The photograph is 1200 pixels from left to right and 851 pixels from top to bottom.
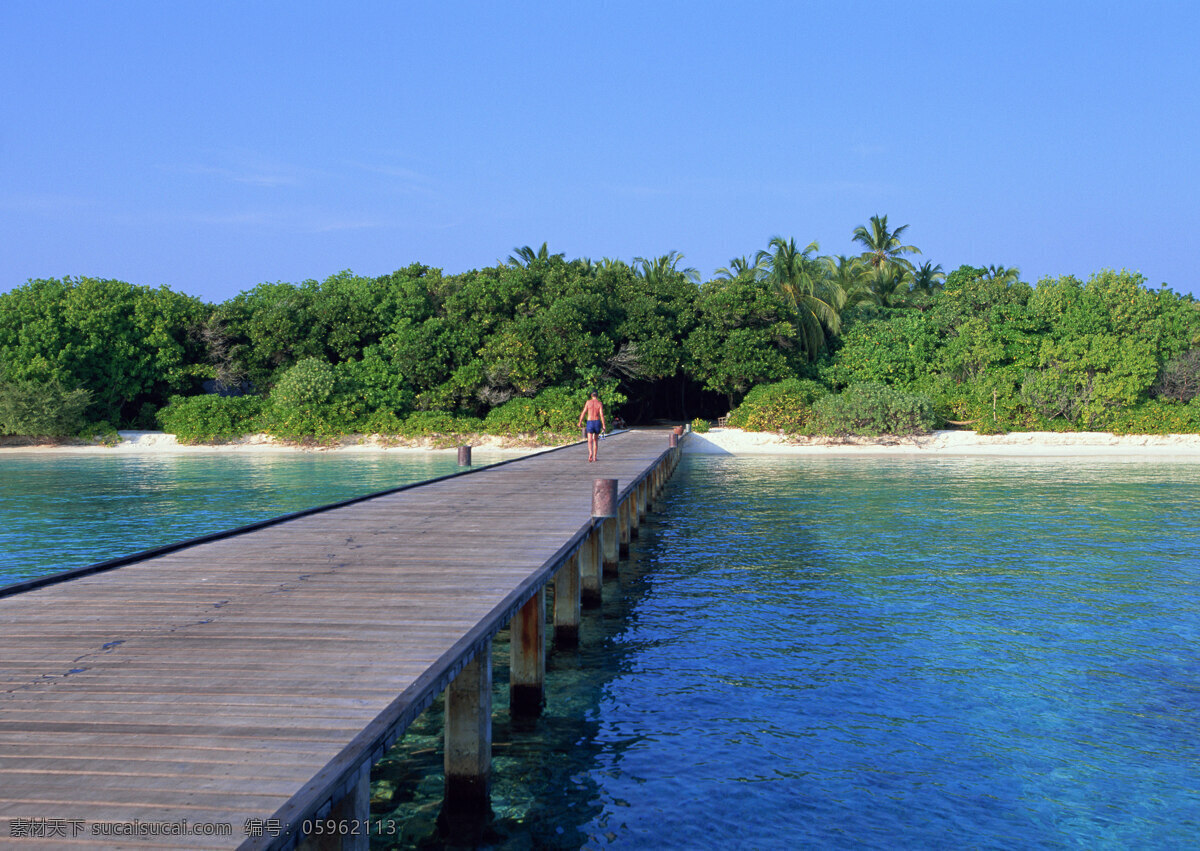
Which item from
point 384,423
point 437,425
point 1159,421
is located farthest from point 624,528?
point 1159,421

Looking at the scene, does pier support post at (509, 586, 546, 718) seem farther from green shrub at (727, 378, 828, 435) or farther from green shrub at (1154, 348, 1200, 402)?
green shrub at (1154, 348, 1200, 402)

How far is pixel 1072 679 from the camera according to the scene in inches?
361

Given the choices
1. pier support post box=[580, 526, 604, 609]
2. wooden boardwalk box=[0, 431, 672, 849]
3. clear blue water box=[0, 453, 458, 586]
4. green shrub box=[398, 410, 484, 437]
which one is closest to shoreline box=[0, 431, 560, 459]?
green shrub box=[398, 410, 484, 437]

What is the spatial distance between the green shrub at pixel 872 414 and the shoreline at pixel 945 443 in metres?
0.44

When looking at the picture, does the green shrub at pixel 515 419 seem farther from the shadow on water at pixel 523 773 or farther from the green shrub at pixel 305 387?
the shadow on water at pixel 523 773

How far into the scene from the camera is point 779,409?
41.6 metres

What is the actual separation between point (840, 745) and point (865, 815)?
1182mm

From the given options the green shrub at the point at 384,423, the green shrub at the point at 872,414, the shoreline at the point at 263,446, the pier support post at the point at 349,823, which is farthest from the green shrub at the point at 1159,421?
the pier support post at the point at 349,823

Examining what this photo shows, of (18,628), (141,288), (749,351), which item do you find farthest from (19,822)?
(141,288)

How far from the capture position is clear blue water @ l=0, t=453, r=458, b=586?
1683 cm

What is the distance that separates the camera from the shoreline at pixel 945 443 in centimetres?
4062

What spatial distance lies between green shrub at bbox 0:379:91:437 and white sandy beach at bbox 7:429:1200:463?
1.17 metres

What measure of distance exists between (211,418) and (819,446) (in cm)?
2842

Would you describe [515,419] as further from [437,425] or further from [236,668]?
[236,668]
